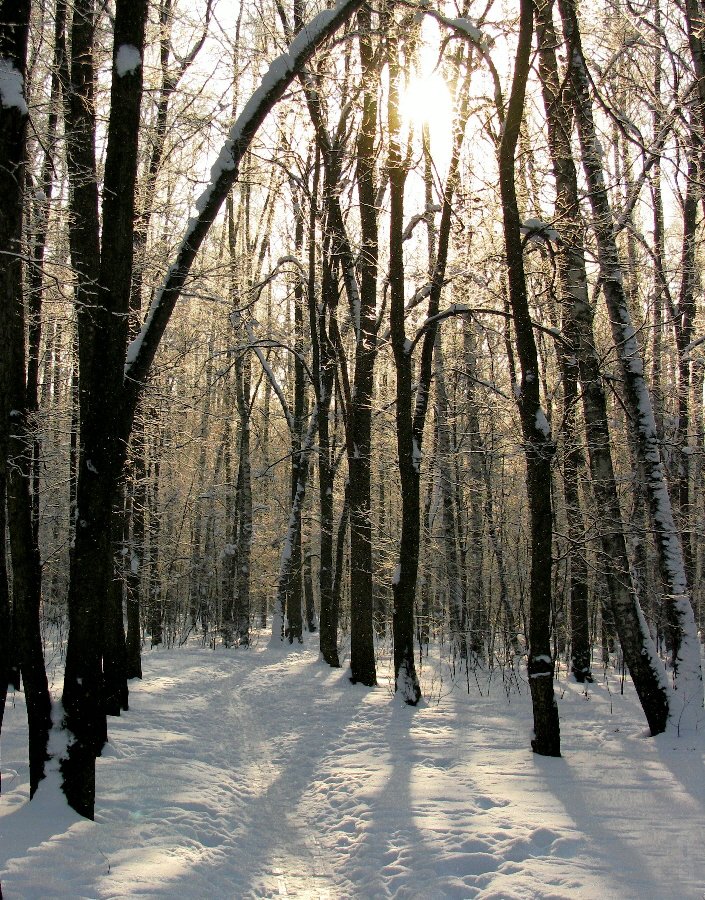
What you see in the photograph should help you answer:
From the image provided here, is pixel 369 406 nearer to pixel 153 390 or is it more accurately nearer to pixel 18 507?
pixel 153 390

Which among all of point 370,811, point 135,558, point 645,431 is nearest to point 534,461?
point 645,431

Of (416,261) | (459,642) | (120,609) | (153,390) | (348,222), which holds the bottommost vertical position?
(459,642)

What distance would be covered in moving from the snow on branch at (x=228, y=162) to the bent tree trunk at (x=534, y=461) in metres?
2.04

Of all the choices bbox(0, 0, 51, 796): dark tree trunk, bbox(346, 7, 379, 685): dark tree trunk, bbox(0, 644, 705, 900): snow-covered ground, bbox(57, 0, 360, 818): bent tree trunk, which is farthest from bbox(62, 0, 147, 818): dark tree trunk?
bbox(346, 7, 379, 685): dark tree trunk

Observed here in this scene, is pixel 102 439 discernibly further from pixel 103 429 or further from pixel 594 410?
pixel 594 410

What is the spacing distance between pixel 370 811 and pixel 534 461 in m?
3.45

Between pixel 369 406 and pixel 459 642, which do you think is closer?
pixel 369 406

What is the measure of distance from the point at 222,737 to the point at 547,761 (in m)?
4.00

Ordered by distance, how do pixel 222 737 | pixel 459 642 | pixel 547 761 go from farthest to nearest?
pixel 459 642 → pixel 222 737 → pixel 547 761

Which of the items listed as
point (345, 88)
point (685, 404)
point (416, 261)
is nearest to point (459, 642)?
point (685, 404)

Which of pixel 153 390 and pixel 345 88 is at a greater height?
pixel 345 88

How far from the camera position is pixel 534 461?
6316mm

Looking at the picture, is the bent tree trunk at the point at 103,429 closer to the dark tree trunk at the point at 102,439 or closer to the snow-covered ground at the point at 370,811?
the dark tree trunk at the point at 102,439

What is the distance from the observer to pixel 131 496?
10773 mm
